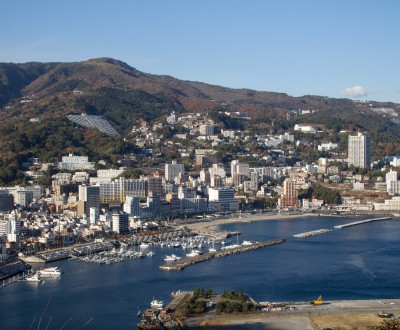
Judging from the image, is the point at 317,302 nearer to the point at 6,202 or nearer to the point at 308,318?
the point at 308,318

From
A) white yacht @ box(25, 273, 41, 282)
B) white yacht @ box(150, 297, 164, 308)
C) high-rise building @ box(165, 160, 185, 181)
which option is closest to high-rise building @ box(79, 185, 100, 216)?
high-rise building @ box(165, 160, 185, 181)

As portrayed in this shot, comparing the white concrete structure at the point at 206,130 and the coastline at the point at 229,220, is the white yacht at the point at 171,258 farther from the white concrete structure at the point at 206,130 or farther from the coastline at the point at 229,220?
the white concrete structure at the point at 206,130

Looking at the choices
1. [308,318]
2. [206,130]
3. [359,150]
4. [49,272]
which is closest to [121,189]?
[49,272]

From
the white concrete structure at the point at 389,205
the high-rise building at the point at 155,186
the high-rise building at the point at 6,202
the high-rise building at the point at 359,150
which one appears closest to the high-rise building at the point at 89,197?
the high-rise building at the point at 6,202

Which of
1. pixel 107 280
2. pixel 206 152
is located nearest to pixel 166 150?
pixel 206 152

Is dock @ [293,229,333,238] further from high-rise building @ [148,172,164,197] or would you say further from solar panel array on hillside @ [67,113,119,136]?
solar panel array on hillside @ [67,113,119,136]

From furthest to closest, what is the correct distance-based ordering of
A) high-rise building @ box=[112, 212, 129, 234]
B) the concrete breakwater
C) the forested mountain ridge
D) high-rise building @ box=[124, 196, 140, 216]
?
the forested mountain ridge, high-rise building @ box=[124, 196, 140, 216], high-rise building @ box=[112, 212, 129, 234], the concrete breakwater
